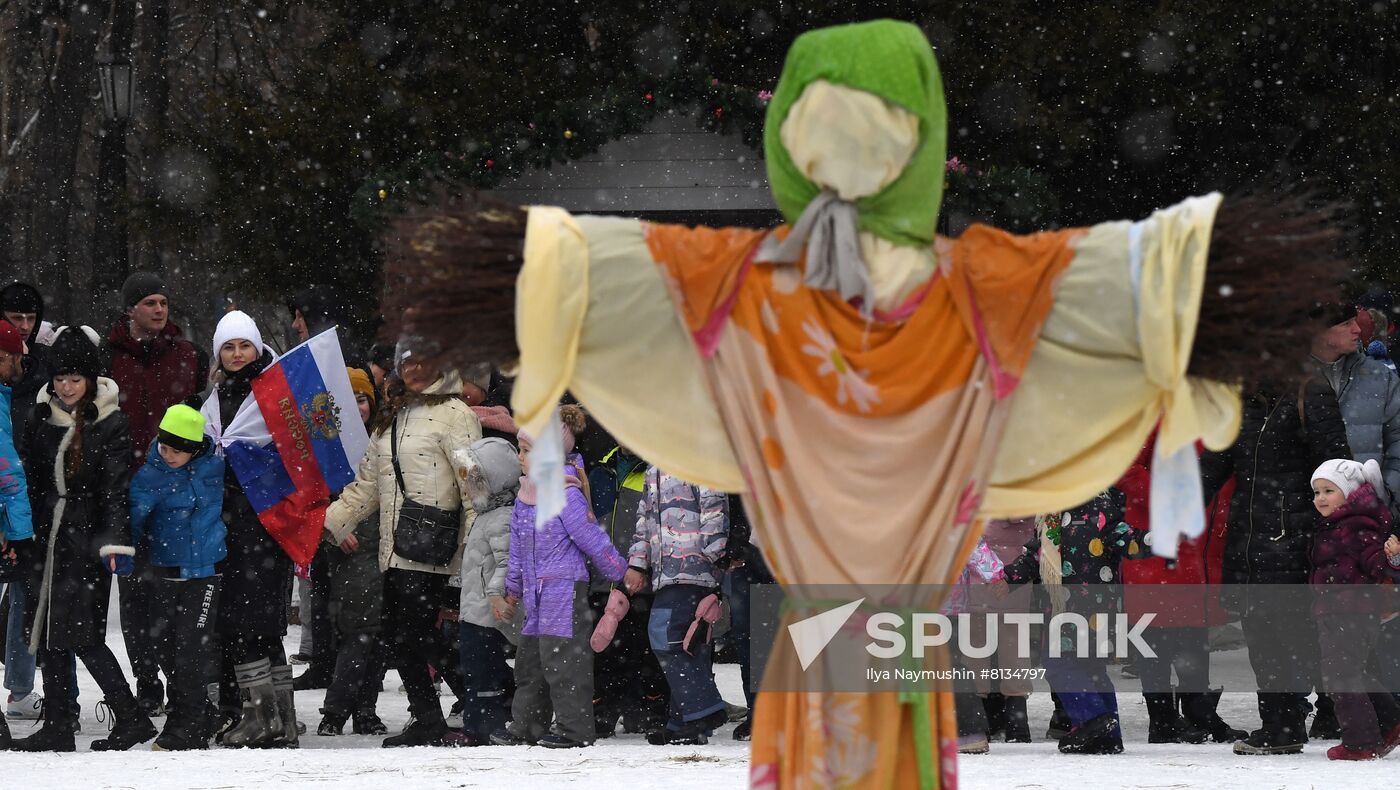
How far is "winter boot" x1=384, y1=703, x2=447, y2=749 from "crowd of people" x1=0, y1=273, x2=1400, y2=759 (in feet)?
0.04

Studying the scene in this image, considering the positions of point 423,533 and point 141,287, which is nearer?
point 423,533

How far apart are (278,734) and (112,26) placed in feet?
40.5

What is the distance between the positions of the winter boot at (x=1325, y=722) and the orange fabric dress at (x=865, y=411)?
553 cm

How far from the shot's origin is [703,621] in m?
8.86

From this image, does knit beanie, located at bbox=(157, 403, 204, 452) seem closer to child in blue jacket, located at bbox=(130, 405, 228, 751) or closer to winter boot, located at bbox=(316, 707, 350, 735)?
child in blue jacket, located at bbox=(130, 405, 228, 751)

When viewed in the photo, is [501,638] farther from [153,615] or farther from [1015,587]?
[1015,587]

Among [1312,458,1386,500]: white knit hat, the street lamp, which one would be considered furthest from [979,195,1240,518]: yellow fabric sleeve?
the street lamp

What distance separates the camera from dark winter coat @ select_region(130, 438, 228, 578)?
8680 mm

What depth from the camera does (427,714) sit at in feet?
29.9

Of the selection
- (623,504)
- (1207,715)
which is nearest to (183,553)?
(623,504)

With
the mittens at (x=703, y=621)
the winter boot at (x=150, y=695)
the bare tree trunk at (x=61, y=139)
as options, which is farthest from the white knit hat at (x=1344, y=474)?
the bare tree trunk at (x=61, y=139)

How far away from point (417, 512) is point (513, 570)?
57 centimetres

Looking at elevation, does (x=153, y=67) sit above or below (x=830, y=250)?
above
